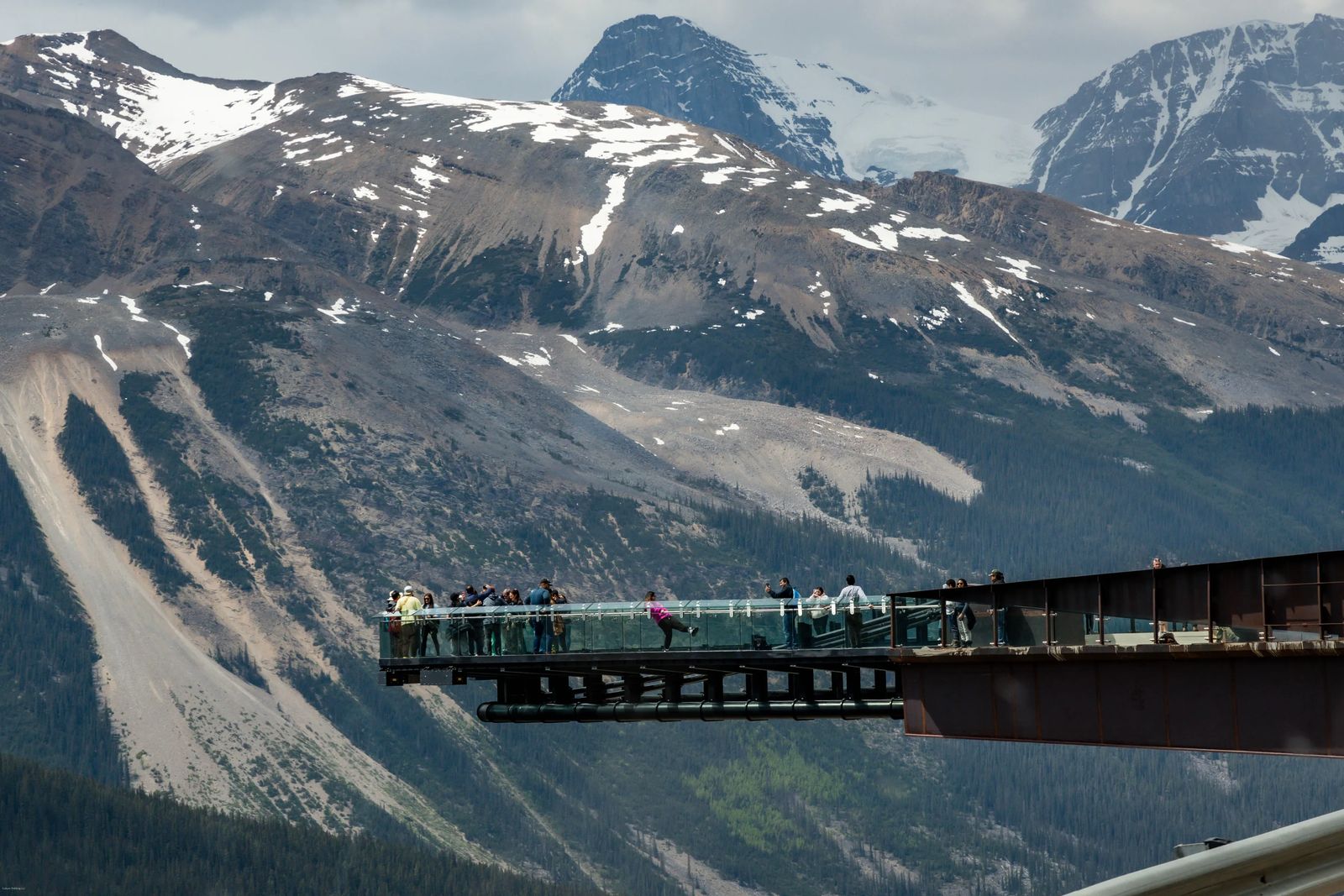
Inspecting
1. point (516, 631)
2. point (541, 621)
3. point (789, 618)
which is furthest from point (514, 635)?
point (789, 618)

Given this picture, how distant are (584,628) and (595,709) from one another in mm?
3393

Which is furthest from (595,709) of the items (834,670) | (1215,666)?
(1215,666)

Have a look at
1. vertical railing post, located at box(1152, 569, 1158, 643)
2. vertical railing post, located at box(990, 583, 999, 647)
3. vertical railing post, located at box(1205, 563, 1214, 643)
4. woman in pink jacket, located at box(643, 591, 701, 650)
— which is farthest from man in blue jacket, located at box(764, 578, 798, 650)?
vertical railing post, located at box(1205, 563, 1214, 643)

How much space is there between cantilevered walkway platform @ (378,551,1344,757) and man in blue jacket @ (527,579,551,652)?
0.21ft

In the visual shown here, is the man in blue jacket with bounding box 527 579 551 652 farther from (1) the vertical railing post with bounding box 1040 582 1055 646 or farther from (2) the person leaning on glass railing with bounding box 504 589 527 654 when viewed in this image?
(1) the vertical railing post with bounding box 1040 582 1055 646

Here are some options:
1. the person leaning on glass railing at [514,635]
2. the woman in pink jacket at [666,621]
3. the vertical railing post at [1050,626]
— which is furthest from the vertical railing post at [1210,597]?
the person leaning on glass railing at [514,635]

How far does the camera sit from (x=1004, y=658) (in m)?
48.2

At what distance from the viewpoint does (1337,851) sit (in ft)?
55.7

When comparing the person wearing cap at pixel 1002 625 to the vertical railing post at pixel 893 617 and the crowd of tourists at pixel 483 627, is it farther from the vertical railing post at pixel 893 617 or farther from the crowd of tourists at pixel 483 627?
the crowd of tourists at pixel 483 627

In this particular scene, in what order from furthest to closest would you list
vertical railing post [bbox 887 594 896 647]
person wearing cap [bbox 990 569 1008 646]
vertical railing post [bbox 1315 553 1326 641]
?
1. vertical railing post [bbox 887 594 896 647]
2. person wearing cap [bbox 990 569 1008 646]
3. vertical railing post [bbox 1315 553 1326 641]

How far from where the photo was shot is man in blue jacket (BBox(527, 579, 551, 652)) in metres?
59.8

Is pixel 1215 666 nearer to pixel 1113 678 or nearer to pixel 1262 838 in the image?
pixel 1113 678

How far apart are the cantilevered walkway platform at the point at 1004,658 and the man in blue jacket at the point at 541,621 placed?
0.21ft

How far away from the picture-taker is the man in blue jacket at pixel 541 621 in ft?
196
